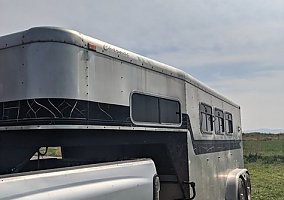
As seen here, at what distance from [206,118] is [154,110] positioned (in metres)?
2.26

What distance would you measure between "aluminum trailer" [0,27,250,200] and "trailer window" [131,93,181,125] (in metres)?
0.01

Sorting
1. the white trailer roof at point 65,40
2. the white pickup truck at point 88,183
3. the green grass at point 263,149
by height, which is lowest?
the green grass at point 263,149

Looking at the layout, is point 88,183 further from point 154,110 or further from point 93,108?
point 154,110

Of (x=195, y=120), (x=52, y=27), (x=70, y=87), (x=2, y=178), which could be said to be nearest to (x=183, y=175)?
(x=195, y=120)

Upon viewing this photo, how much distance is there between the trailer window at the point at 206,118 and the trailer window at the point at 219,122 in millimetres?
519

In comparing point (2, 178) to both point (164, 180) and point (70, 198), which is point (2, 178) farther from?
point (164, 180)

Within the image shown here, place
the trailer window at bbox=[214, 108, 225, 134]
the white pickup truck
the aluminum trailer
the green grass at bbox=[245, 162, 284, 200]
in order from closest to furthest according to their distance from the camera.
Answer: the white pickup truck, the aluminum trailer, the trailer window at bbox=[214, 108, 225, 134], the green grass at bbox=[245, 162, 284, 200]

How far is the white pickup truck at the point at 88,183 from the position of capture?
2.67 meters

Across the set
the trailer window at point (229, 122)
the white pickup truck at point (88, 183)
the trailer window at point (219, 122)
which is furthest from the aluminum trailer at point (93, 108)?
the trailer window at point (229, 122)

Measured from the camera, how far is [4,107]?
3891 mm

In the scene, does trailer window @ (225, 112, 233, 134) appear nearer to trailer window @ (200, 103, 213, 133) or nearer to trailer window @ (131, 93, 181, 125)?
trailer window @ (200, 103, 213, 133)

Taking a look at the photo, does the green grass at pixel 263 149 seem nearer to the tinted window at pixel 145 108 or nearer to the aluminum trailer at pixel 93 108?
the aluminum trailer at pixel 93 108

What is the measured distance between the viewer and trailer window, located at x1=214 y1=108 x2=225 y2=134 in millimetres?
8008

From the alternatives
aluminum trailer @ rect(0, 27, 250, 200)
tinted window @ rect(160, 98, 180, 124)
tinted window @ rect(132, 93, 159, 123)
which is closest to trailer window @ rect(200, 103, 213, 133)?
aluminum trailer @ rect(0, 27, 250, 200)
